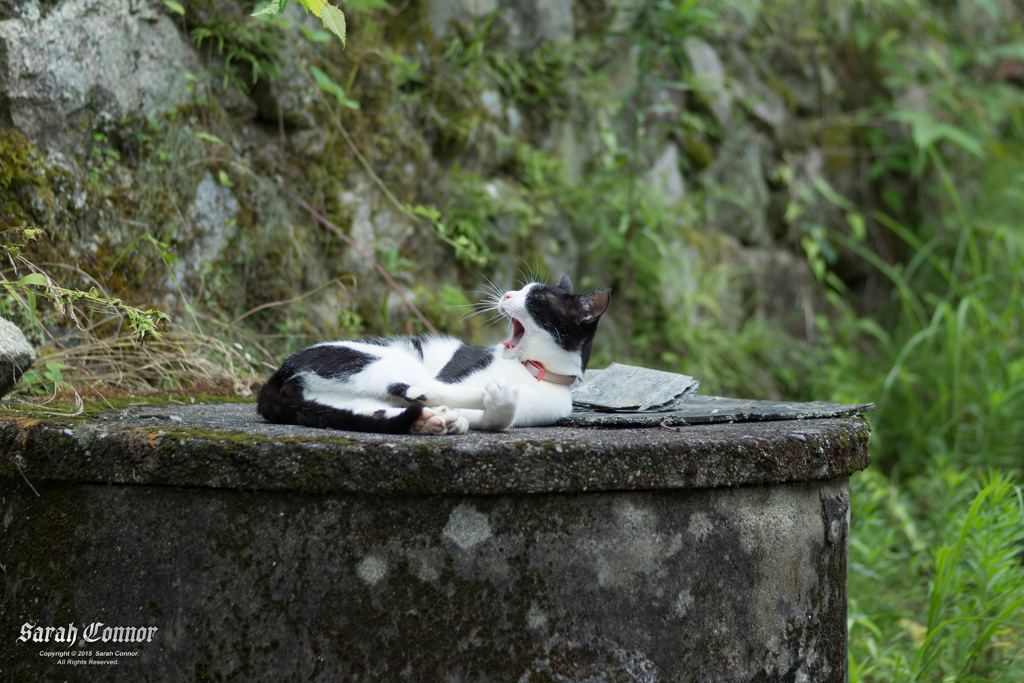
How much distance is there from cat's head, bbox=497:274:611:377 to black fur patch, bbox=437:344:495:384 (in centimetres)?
8

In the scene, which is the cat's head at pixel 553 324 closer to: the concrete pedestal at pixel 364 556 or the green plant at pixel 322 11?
the concrete pedestal at pixel 364 556

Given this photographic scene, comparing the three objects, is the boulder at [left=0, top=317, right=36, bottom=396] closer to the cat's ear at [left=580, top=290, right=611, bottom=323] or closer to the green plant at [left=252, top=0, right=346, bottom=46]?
the green plant at [left=252, top=0, right=346, bottom=46]

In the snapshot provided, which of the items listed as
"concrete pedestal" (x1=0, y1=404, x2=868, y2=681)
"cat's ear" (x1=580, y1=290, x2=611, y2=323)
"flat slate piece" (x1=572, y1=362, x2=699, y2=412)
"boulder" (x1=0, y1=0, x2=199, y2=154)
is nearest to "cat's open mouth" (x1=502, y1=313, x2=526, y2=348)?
"cat's ear" (x1=580, y1=290, x2=611, y2=323)

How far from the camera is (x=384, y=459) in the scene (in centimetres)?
133

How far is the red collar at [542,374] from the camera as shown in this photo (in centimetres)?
197

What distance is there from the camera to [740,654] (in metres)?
1.47

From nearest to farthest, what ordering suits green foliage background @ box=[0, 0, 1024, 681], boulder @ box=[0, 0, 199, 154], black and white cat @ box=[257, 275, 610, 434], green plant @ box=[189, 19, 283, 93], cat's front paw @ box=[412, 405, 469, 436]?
cat's front paw @ box=[412, 405, 469, 436]
black and white cat @ box=[257, 275, 610, 434]
boulder @ box=[0, 0, 199, 154]
green foliage background @ box=[0, 0, 1024, 681]
green plant @ box=[189, 19, 283, 93]

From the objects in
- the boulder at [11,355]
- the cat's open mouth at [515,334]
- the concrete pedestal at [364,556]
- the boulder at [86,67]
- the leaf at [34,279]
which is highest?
the boulder at [86,67]

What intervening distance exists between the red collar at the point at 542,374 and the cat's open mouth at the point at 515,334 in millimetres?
70

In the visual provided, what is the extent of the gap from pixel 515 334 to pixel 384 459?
0.82 metres

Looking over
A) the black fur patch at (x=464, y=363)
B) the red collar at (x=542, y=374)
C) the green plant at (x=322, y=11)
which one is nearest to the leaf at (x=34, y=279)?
the green plant at (x=322, y=11)

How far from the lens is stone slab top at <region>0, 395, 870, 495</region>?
1.32m

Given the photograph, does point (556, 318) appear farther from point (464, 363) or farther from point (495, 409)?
point (495, 409)

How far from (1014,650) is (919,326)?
2.65m
